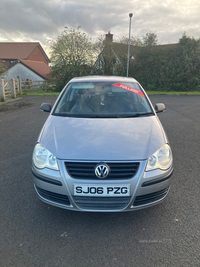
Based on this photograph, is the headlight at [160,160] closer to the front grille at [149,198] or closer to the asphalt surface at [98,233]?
the front grille at [149,198]

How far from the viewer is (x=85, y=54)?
972 inches

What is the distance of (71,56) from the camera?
24453mm

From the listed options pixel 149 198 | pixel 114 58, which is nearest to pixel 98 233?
pixel 149 198

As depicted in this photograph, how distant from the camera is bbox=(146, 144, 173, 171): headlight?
7.64ft

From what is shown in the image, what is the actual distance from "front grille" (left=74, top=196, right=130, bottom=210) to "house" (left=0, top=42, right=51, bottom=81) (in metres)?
38.7

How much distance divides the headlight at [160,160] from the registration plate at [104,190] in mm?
334

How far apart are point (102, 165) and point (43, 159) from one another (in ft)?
2.33

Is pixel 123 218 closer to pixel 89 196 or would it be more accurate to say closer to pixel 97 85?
pixel 89 196

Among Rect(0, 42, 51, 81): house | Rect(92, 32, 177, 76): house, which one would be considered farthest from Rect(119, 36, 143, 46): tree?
Rect(0, 42, 51, 81): house

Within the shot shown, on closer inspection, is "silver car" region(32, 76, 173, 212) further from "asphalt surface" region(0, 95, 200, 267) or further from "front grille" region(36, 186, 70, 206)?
"asphalt surface" region(0, 95, 200, 267)

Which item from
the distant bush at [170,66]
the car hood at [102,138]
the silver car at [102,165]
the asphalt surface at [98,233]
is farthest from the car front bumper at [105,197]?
the distant bush at [170,66]

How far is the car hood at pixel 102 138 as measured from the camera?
2.32 meters

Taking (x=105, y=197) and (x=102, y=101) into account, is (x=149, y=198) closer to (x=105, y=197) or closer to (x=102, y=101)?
(x=105, y=197)

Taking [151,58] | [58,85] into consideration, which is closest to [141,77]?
[151,58]
